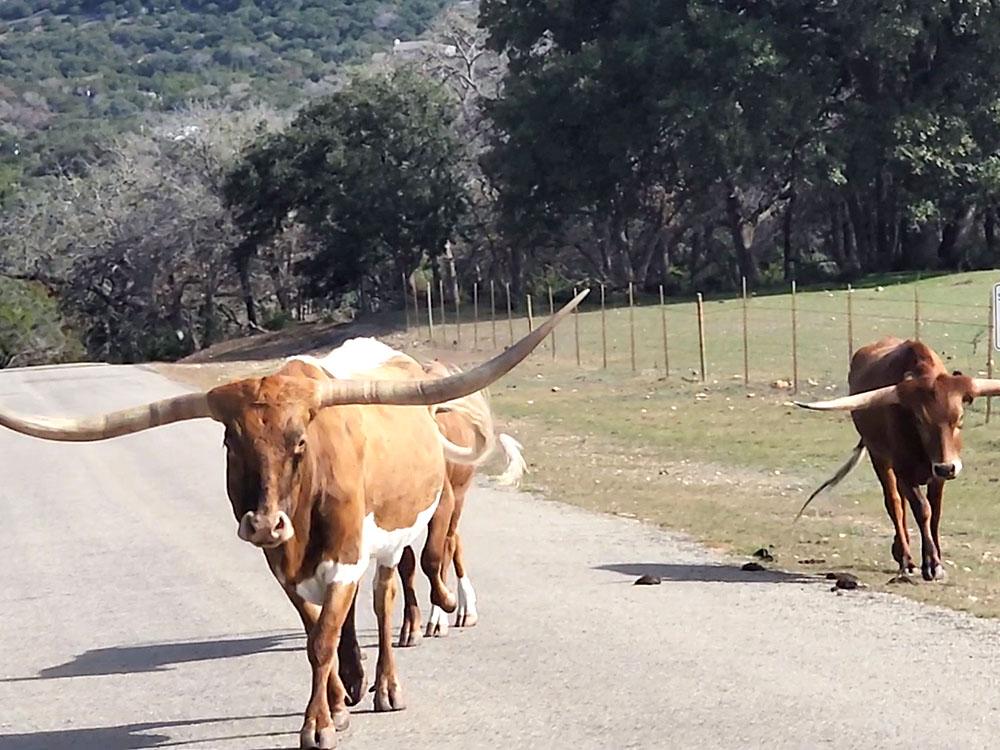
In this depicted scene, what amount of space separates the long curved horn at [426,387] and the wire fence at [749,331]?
17.3m

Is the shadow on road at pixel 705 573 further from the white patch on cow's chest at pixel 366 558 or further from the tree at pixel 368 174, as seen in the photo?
Answer: the tree at pixel 368 174

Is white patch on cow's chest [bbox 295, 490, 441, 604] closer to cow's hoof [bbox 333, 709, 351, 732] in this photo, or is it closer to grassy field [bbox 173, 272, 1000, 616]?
cow's hoof [bbox 333, 709, 351, 732]

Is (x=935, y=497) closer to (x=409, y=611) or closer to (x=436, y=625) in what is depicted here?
(x=436, y=625)

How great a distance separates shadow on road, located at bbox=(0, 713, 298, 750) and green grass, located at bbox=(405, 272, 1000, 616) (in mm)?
4777

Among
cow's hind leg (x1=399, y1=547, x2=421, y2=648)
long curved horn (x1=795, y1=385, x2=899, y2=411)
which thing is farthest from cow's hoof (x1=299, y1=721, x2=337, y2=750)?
long curved horn (x1=795, y1=385, x2=899, y2=411)

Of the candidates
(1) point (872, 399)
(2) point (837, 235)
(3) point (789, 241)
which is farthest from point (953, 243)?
(1) point (872, 399)

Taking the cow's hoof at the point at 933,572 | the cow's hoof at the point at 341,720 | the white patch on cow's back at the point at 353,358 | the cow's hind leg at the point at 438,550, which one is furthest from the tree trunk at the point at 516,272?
the cow's hoof at the point at 341,720

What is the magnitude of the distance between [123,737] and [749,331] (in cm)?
3280

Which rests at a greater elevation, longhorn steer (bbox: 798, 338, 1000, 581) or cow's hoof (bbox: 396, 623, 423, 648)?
longhorn steer (bbox: 798, 338, 1000, 581)

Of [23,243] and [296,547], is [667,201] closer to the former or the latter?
[23,243]

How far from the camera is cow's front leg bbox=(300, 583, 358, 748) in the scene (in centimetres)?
749

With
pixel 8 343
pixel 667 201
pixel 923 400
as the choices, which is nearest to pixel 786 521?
pixel 923 400

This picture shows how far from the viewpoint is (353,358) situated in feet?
29.9

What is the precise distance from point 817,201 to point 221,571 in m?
50.8
